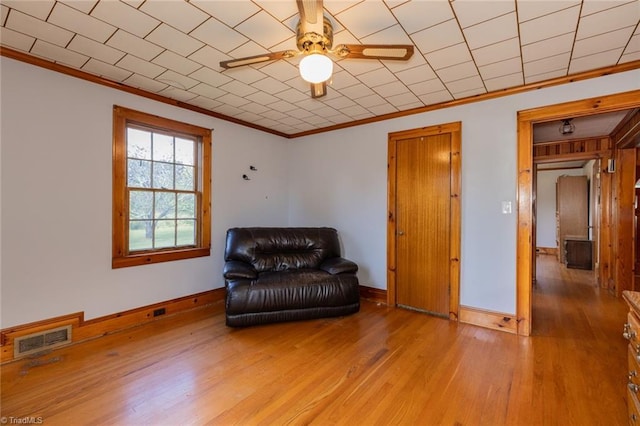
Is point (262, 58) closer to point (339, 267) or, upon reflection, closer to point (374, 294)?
point (339, 267)

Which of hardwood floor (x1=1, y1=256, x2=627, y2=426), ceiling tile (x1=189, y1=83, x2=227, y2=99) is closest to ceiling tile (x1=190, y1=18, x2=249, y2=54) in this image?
ceiling tile (x1=189, y1=83, x2=227, y2=99)

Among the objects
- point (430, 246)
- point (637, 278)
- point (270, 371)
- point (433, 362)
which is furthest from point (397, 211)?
point (637, 278)

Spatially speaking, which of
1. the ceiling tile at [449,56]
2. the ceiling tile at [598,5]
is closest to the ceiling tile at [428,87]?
the ceiling tile at [449,56]

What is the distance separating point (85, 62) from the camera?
2.58m

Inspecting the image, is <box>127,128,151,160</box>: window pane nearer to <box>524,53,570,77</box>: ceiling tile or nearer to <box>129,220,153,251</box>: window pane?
<box>129,220,153,251</box>: window pane

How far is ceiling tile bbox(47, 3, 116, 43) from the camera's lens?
1929mm

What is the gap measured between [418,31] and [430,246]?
2332mm

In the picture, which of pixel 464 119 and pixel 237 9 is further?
pixel 464 119

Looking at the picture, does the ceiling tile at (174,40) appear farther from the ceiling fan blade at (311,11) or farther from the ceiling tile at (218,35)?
the ceiling fan blade at (311,11)

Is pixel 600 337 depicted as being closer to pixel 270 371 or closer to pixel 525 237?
pixel 525 237

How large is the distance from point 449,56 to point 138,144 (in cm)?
319

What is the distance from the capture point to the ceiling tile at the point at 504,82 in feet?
9.02

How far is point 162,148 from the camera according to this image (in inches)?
136

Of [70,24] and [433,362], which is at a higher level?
[70,24]
